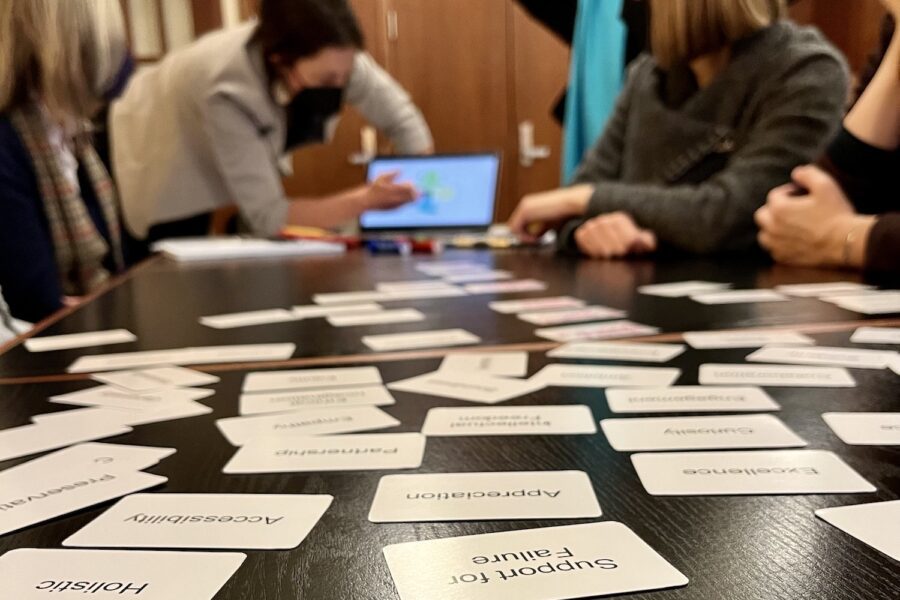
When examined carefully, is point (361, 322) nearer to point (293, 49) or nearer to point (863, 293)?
point (863, 293)

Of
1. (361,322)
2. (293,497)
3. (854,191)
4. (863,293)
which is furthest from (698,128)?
(293,497)

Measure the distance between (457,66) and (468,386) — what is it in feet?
11.9

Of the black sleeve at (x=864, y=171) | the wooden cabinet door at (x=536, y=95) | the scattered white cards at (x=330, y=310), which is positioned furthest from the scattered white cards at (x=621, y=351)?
the wooden cabinet door at (x=536, y=95)

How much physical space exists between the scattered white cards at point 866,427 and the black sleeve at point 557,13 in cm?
222

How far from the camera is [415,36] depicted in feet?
13.0

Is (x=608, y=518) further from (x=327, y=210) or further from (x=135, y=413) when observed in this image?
(x=327, y=210)

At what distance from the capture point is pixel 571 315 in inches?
35.3

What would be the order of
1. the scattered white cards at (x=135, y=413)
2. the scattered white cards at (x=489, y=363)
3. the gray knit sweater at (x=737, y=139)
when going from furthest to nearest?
the gray knit sweater at (x=737, y=139) → the scattered white cards at (x=489, y=363) → the scattered white cards at (x=135, y=413)

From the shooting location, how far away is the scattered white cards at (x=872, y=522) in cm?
33

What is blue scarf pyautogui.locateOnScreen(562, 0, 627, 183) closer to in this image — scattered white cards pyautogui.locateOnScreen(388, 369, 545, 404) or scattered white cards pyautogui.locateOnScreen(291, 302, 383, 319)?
scattered white cards pyautogui.locateOnScreen(291, 302, 383, 319)

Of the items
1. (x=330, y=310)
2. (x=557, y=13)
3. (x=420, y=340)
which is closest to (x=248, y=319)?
(x=330, y=310)

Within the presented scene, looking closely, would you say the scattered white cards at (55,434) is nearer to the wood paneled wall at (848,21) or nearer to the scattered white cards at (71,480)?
the scattered white cards at (71,480)

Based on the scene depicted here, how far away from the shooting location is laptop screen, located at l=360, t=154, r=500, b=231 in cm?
222

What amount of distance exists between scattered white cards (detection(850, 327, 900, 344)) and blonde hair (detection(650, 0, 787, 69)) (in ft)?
2.71
